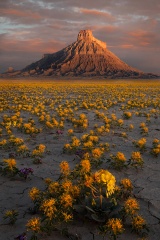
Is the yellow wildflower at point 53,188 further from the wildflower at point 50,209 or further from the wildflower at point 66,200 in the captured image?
the wildflower at point 50,209

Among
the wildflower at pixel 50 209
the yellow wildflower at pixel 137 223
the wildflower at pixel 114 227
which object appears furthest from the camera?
the yellow wildflower at pixel 137 223

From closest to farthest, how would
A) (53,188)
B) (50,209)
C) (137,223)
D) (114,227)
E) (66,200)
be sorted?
(114,227) → (50,209) → (137,223) → (66,200) → (53,188)

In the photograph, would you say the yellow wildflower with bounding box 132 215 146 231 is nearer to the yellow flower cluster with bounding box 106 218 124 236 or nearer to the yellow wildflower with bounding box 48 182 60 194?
the yellow flower cluster with bounding box 106 218 124 236

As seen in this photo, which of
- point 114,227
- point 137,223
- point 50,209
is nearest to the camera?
point 114,227

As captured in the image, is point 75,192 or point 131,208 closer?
point 131,208

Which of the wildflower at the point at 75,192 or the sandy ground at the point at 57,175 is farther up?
the wildflower at the point at 75,192

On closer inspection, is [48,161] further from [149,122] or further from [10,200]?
[149,122]

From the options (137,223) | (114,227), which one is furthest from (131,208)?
(114,227)

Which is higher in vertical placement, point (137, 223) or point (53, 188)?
point (53, 188)

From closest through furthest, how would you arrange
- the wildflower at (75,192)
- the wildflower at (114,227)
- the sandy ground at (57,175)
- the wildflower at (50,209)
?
the wildflower at (114,227) < the wildflower at (50,209) < the sandy ground at (57,175) < the wildflower at (75,192)

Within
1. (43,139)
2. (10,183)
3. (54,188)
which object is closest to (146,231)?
(54,188)

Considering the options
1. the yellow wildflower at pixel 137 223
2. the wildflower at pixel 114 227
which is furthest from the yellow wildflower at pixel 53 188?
the yellow wildflower at pixel 137 223

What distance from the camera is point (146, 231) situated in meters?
4.47

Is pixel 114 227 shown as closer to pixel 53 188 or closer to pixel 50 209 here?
pixel 50 209
